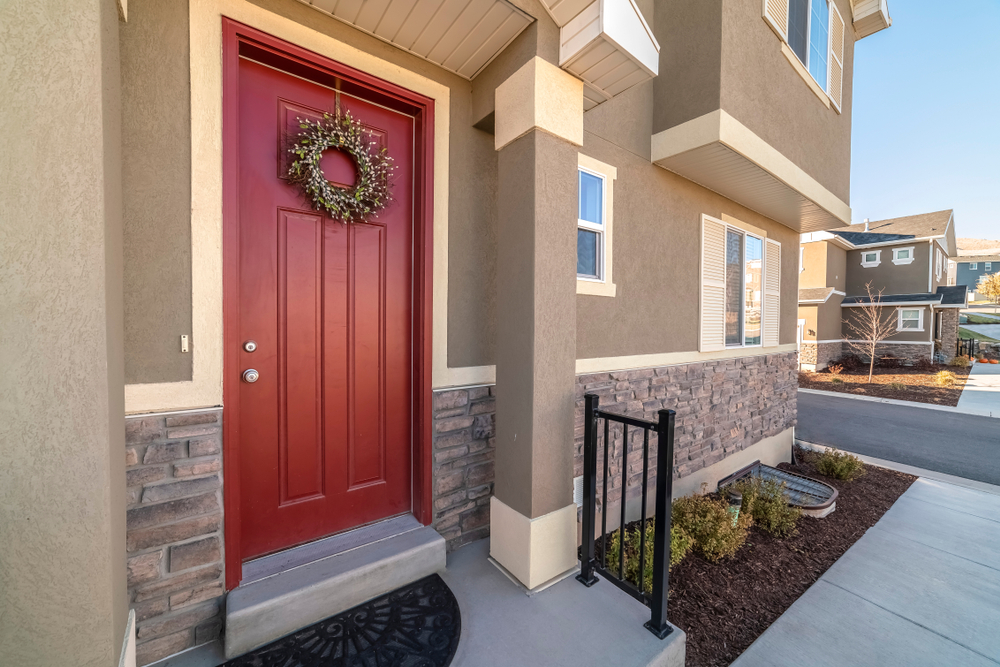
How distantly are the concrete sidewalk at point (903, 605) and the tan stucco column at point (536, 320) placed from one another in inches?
50.7

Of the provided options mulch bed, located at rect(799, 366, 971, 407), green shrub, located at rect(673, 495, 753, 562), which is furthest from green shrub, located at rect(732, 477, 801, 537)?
mulch bed, located at rect(799, 366, 971, 407)

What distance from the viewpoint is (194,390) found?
6.06 feet

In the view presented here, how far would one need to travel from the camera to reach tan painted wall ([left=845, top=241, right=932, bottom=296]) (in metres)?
16.2

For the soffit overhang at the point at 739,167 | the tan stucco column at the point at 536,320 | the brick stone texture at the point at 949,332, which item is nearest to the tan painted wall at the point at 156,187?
the tan stucco column at the point at 536,320

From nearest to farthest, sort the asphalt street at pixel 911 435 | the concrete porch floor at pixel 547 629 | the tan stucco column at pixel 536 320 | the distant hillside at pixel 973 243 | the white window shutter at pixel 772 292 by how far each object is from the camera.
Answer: the concrete porch floor at pixel 547 629 < the tan stucco column at pixel 536 320 < the white window shutter at pixel 772 292 < the asphalt street at pixel 911 435 < the distant hillside at pixel 973 243

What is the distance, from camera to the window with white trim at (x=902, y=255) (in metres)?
16.4

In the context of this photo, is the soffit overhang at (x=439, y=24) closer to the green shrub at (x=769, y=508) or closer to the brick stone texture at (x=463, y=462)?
the brick stone texture at (x=463, y=462)

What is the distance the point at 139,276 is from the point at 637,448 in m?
3.60

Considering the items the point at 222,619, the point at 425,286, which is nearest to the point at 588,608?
the point at 222,619

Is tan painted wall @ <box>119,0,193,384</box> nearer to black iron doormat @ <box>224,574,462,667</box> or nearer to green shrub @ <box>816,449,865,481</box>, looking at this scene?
black iron doormat @ <box>224,574,462,667</box>

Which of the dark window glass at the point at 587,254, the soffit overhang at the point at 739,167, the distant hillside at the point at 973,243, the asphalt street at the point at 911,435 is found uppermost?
the distant hillside at the point at 973,243

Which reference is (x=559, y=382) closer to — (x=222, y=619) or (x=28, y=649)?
(x=222, y=619)

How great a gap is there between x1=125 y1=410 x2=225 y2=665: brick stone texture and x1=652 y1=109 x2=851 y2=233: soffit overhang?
3.96m

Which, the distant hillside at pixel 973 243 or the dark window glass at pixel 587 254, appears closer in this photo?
the dark window glass at pixel 587 254
